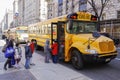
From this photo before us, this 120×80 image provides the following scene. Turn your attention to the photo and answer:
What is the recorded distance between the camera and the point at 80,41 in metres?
A: 9.46

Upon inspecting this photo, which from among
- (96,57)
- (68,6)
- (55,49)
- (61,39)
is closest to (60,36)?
(61,39)

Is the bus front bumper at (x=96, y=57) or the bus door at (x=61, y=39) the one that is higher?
the bus door at (x=61, y=39)

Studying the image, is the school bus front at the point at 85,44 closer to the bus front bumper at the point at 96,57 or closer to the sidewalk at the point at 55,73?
the bus front bumper at the point at 96,57

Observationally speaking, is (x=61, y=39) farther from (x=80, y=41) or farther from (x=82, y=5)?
(x=82, y=5)

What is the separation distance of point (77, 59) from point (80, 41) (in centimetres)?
86

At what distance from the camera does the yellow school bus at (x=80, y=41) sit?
8953 mm

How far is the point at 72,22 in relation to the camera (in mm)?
10055

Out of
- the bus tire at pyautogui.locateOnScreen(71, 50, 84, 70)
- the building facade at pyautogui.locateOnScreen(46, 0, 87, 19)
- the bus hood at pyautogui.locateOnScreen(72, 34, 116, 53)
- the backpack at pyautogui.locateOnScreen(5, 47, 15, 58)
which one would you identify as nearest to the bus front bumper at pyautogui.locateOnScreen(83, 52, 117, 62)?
the bus hood at pyautogui.locateOnScreen(72, 34, 116, 53)

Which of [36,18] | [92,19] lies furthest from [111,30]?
[36,18]

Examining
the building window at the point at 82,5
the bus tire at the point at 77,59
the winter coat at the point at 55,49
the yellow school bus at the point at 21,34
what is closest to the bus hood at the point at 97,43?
the bus tire at the point at 77,59

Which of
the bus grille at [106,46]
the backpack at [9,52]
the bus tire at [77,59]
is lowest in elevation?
the bus tire at [77,59]

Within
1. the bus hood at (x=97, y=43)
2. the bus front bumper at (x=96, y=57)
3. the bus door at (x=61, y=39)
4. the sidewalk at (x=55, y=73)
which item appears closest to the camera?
the sidewalk at (x=55, y=73)

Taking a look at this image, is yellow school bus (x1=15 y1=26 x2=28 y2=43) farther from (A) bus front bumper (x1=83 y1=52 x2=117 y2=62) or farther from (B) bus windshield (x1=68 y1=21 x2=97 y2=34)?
(A) bus front bumper (x1=83 y1=52 x2=117 y2=62)

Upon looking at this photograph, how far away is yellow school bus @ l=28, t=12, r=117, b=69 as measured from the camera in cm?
895
